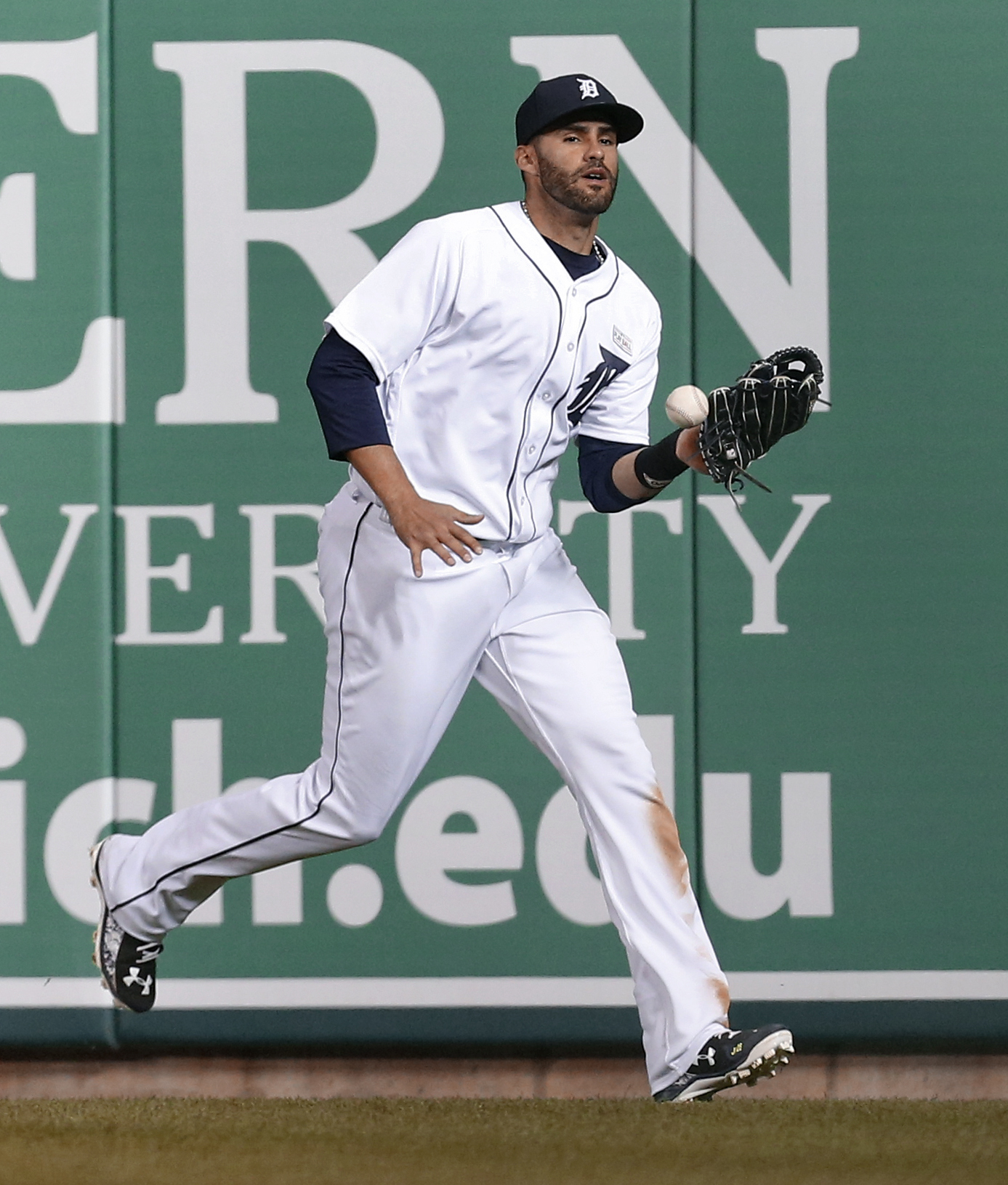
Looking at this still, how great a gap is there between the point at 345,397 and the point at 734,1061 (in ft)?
4.20

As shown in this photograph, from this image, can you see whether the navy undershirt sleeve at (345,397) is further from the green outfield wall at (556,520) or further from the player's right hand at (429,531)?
the green outfield wall at (556,520)

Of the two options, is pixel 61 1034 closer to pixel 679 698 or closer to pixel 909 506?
pixel 679 698

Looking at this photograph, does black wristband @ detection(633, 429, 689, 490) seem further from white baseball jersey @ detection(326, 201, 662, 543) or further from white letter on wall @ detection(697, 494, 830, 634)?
white letter on wall @ detection(697, 494, 830, 634)

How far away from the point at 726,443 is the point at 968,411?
0.86 m

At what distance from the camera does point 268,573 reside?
3.16 metres

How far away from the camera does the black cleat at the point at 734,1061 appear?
2436mm

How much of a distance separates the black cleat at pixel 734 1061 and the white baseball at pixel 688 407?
40.6 inches

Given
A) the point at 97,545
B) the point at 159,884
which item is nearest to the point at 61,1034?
the point at 159,884

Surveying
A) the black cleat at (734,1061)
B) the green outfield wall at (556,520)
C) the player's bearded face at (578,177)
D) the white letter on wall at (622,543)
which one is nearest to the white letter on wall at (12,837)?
the green outfield wall at (556,520)

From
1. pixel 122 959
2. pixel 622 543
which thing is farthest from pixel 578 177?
pixel 122 959

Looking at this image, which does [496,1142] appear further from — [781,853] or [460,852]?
[781,853]

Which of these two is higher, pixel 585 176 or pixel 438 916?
pixel 585 176

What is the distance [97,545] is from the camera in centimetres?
315

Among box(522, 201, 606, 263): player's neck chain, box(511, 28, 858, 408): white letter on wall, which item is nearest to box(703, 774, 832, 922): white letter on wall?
box(511, 28, 858, 408): white letter on wall
